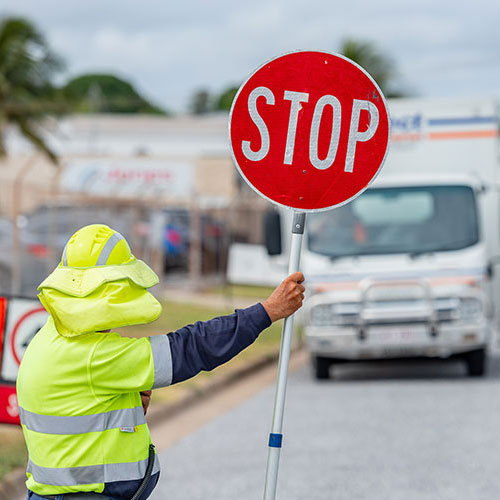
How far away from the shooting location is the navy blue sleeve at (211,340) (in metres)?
3.74

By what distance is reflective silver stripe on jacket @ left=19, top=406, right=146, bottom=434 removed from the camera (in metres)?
3.59

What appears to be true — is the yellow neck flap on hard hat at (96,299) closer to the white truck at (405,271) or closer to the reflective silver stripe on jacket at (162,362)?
the reflective silver stripe on jacket at (162,362)

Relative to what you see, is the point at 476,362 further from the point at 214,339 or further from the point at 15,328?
the point at 214,339

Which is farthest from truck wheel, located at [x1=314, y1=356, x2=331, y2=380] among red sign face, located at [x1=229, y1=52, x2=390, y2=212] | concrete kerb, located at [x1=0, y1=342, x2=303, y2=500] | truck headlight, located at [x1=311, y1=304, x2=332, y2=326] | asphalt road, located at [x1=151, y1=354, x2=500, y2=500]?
red sign face, located at [x1=229, y1=52, x2=390, y2=212]

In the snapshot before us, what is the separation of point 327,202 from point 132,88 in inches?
4719

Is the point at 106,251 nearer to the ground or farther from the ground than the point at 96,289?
farther from the ground

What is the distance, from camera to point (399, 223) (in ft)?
41.5

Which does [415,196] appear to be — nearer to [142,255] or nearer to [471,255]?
[471,255]

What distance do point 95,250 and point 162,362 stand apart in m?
0.43

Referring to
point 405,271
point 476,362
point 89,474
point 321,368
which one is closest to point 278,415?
point 89,474

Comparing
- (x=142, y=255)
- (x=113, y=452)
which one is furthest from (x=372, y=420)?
(x=142, y=255)

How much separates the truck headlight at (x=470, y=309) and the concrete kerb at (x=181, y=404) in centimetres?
276

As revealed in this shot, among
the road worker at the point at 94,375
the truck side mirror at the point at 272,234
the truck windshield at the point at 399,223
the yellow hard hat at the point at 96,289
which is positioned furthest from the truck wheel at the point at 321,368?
the yellow hard hat at the point at 96,289

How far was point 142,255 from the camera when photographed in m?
21.9
